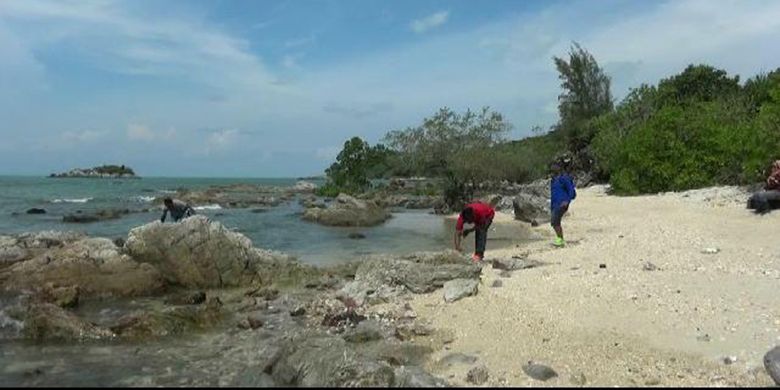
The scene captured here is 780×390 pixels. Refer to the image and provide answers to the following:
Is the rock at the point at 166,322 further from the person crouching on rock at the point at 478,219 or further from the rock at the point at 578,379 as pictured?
the rock at the point at 578,379

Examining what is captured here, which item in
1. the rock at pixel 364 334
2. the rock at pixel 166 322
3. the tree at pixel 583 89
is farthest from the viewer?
the tree at pixel 583 89

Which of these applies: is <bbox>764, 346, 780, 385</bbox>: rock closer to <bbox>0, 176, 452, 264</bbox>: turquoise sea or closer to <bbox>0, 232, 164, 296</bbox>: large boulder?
<bbox>0, 232, 164, 296</bbox>: large boulder

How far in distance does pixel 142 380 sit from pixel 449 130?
1624 inches

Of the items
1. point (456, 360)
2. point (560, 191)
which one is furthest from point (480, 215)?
point (456, 360)

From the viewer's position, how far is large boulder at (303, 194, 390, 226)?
38.6 metres

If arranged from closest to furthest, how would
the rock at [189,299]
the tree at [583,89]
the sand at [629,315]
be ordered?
the sand at [629,315] → the rock at [189,299] → the tree at [583,89]

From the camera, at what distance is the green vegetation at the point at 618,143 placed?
36.3 metres

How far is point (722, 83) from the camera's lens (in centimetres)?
6925

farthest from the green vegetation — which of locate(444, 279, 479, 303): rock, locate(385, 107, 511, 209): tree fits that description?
locate(444, 279, 479, 303): rock

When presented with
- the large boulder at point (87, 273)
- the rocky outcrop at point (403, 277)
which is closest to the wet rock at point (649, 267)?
the rocky outcrop at point (403, 277)

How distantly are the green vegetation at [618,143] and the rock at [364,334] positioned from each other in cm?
2223

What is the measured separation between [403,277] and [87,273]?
8.38m

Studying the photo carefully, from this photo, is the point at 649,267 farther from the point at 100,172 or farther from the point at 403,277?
the point at 100,172

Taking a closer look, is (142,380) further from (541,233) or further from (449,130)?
(449,130)
